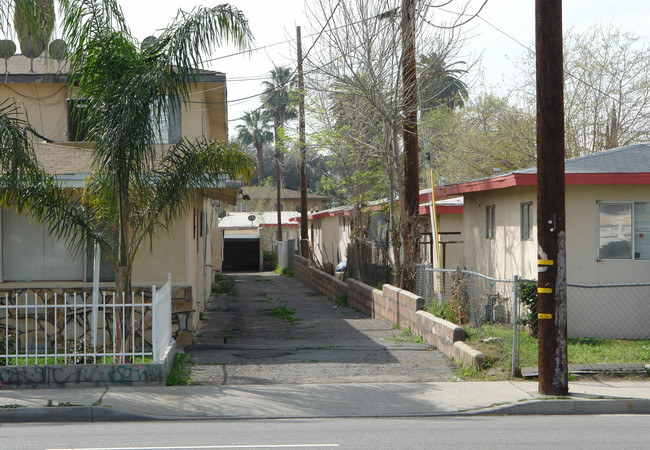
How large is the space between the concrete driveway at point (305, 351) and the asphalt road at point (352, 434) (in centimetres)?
204

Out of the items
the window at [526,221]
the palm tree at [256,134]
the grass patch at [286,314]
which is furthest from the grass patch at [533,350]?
the palm tree at [256,134]

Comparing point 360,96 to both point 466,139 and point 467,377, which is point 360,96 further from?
point 466,139

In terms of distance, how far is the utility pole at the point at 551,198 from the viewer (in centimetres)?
898

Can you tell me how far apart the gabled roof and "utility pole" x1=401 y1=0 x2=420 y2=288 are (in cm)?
162

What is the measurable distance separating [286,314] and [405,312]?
14.0ft

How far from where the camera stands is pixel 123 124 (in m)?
9.66

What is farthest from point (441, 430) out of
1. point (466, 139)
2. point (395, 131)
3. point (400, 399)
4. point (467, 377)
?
point (466, 139)

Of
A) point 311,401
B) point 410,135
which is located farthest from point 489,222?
point 311,401

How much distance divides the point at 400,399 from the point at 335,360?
2.66m

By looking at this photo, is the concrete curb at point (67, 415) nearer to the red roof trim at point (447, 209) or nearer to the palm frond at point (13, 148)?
the palm frond at point (13, 148)

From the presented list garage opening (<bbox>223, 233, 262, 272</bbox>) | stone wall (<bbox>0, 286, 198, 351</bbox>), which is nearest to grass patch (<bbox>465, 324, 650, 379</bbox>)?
stone wall (<bbox>0, 286, 198, 351</bbox>)

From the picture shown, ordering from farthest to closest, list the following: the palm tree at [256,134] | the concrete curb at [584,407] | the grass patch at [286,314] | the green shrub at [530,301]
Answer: the palm tree at [256,134], the grass patch at [286,314], the green shrub at [530,301], the concrete curb at [584,407]

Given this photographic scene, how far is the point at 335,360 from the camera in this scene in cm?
1169

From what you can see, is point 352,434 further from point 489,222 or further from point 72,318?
point 489,222
